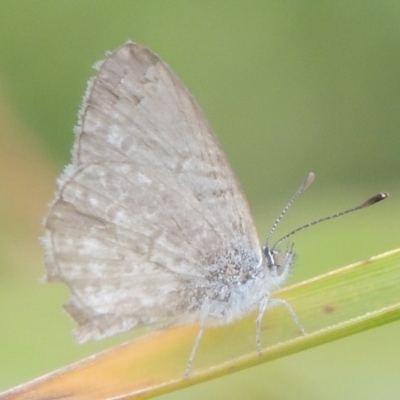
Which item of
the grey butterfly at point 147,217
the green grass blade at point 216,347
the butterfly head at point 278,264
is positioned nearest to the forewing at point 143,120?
the grey butterfly at point 147,217

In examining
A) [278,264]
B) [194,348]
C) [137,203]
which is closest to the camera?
[194,348]

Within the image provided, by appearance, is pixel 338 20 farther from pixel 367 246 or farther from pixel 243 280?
pixel 243 280

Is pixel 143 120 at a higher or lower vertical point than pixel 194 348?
higher

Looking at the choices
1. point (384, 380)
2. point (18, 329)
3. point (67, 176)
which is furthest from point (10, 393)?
point (384, 380)

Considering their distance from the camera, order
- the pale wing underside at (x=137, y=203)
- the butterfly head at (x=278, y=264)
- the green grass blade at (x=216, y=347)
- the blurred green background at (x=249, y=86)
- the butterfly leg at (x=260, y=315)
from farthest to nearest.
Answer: the blurred green background at (x=249, y=86) → the butterfly head at (x=278, y=264) → the pale wing underside at (x=137, y=203) → the butterfly leg at (x=260, y=315) → the green grass blade at (x=216, y=347)

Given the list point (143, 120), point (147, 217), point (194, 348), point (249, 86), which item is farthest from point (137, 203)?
point (249, 86)

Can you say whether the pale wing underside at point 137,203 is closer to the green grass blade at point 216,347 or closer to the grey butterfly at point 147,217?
the grey butterfly at point 147,217

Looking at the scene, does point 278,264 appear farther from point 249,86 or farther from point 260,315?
point 249,86

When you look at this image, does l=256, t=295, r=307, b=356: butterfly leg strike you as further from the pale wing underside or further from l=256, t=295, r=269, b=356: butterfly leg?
the pale wing underside
